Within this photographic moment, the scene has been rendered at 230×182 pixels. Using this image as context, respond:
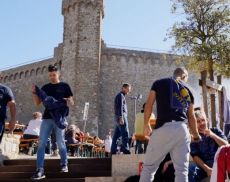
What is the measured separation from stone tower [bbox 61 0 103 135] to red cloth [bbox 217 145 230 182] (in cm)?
2474

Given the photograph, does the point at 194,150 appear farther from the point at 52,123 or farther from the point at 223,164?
the point at 52,123

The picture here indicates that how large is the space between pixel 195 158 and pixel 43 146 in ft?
8.10

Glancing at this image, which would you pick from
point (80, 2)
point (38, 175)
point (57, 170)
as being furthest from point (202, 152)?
point (80, 2)

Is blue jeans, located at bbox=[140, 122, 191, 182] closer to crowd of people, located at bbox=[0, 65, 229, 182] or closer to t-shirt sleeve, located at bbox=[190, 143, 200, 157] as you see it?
crowd of people, located at bbox=[0, 65, 229, 182]

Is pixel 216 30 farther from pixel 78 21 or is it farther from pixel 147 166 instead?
pixel 78 21

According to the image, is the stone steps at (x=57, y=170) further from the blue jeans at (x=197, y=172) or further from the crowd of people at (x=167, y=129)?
the blue jeans at (x=197, y=172)

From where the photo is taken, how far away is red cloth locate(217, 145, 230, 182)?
4.30m

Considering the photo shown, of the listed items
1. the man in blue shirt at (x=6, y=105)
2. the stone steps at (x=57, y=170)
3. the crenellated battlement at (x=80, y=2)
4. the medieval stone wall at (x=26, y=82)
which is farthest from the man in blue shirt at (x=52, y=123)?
the medieval stone wall at (x=26, y=82)

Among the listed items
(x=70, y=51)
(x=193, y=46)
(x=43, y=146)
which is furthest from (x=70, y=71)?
(x=43, y=146)

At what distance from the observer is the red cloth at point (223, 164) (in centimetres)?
430

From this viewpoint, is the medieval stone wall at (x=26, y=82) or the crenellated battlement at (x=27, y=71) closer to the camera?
the medieval stone wall at (x=26, y=82)

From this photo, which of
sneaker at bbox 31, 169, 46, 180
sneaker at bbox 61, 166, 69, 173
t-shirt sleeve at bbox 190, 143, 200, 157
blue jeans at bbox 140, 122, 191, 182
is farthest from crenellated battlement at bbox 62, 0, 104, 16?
blue jeans at bbox 140, 122, 191, 182

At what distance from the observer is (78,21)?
30.1 meters

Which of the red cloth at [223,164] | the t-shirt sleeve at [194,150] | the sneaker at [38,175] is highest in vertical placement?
the t-shirt sleeve at [194,150]
